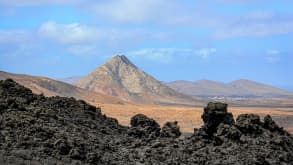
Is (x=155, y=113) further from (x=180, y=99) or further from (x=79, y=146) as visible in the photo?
(x=180, y=99)

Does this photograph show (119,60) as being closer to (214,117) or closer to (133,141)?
(133,141)

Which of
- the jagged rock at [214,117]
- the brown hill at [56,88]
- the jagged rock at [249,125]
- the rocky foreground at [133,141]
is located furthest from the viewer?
the brown hill at [56,88]

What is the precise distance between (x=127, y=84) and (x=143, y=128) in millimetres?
105261

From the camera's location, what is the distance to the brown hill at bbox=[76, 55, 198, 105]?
116m

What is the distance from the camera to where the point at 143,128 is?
20.3m

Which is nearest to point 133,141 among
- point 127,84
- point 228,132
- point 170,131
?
point 170,131

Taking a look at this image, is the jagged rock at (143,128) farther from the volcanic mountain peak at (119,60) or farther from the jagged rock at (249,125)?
the volcanic mountain peak at (119,60)

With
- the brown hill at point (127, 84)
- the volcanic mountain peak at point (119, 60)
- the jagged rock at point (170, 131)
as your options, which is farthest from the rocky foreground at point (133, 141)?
the volcanic mountain peak at point (119, 60)

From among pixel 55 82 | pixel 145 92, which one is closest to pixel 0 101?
pixel 55 82

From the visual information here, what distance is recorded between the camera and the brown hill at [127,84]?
116169mm

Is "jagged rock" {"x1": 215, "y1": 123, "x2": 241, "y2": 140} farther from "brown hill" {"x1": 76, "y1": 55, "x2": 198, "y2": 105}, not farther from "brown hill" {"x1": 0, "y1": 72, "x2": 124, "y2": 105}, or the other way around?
"brown hill" {"x1": 76, "y1": 55, "x2": 198, "y2": 105}

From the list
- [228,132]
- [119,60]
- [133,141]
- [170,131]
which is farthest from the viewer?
[119,60]

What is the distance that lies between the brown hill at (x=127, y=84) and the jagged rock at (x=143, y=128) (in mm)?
89703

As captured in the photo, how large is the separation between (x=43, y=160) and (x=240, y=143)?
20.2 feet
